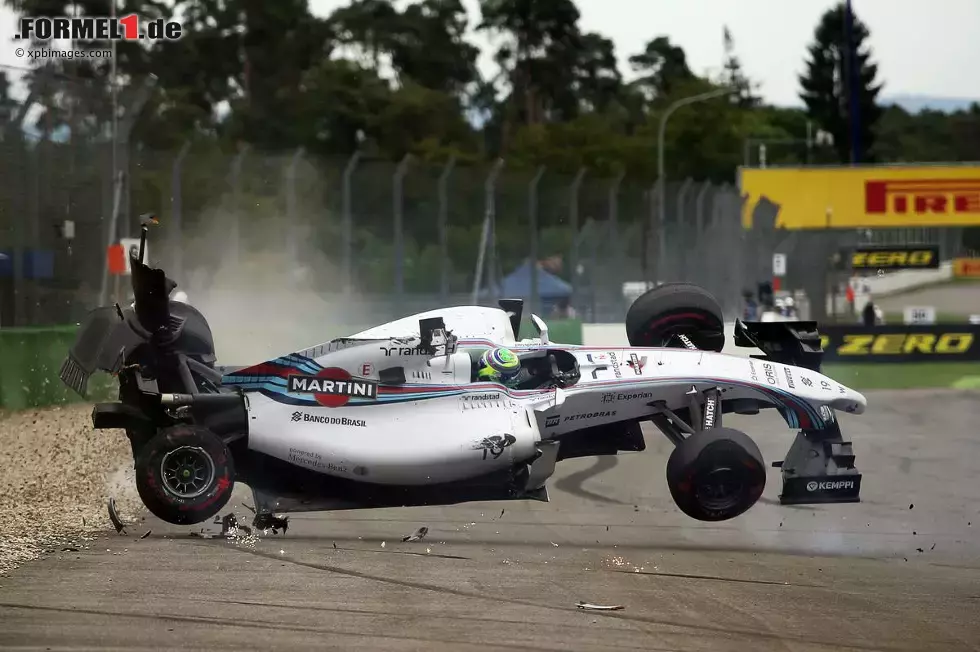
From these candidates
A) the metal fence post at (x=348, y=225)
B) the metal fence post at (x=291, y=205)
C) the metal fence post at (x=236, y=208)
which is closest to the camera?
the metal fence post at (x=236, y=208)

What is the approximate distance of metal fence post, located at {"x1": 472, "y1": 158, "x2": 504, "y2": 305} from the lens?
27.5 metres

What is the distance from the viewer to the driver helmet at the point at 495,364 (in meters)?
10.9

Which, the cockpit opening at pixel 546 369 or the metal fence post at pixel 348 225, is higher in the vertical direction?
the metal fence post at pixel 348 225

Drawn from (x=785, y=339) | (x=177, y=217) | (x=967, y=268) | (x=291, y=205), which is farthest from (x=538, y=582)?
(x=967, y=268)

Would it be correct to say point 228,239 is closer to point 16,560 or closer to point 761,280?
point 16,560

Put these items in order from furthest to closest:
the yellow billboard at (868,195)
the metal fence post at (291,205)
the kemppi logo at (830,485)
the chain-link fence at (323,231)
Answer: the yellow billboard at (868,195)
the metal fence post at (291,205)
the chain-link fence at (323,231)
the kemppi logo at (830,485)

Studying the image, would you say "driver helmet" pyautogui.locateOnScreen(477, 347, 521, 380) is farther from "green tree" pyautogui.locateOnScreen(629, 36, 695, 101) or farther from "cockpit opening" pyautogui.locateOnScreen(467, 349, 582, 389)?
"green tree" pyautogui.locateOnScreen(629, 36, 695, 101)

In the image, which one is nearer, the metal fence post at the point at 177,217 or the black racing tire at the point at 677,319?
the black racing tire at the point at 677,319

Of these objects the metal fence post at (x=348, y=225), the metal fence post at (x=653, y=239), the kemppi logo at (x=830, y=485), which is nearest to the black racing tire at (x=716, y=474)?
the kemppi logo at (x=830, y=485)

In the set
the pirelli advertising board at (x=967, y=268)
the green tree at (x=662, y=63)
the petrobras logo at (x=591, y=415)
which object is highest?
the green tree at (x=662, y=63)

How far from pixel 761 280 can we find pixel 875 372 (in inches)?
394

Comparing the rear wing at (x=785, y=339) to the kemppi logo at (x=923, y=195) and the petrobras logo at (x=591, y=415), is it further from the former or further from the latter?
the kemppi logo at (x=923, y=195)

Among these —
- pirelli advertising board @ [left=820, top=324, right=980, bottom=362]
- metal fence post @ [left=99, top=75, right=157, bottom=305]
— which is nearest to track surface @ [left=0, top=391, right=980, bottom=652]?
metal fence post @ [left=99, top=75, right=157, bottom=305]

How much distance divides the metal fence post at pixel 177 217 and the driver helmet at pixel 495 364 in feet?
45.6
